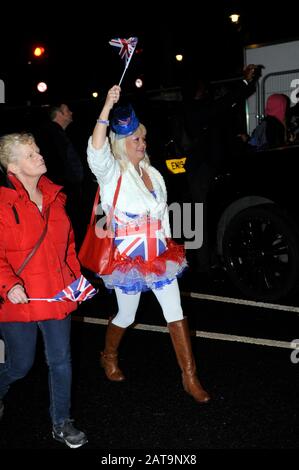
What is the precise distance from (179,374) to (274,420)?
0.95 m

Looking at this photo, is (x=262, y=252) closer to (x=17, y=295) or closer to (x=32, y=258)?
(x=32, y=258)

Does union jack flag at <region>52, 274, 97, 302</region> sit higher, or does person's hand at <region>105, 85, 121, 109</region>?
person's hand at <region>105, 85, 121, 109</region>

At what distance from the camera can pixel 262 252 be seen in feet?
19.7

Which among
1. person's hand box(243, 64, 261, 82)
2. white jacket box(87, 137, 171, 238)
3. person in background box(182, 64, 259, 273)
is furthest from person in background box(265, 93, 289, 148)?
white jacket box(87, 137, 171, 238)

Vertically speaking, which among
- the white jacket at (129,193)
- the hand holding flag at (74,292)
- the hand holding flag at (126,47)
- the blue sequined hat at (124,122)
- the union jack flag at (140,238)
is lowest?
the hand holding flag at (74,292)

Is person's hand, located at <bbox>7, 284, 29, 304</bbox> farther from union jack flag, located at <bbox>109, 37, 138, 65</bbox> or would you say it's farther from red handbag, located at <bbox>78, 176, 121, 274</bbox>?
union jack flag, located at <bbox>109, 37, 138, 65</bbox>

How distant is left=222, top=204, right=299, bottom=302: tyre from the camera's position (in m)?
5.86

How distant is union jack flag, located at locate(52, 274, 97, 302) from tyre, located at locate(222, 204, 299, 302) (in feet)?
9.71

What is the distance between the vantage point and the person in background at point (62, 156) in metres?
7.59

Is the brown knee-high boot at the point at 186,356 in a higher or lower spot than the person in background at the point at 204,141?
lower

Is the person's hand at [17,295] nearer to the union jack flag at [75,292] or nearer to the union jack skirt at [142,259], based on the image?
the union jack flag at [75,292]

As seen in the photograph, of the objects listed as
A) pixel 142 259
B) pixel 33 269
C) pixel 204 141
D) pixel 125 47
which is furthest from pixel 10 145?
pixel 204 141

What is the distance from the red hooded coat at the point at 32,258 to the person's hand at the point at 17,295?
0.15 feet

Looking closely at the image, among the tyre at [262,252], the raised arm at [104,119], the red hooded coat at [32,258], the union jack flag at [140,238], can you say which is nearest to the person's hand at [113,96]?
the raised arm at [104,119]
